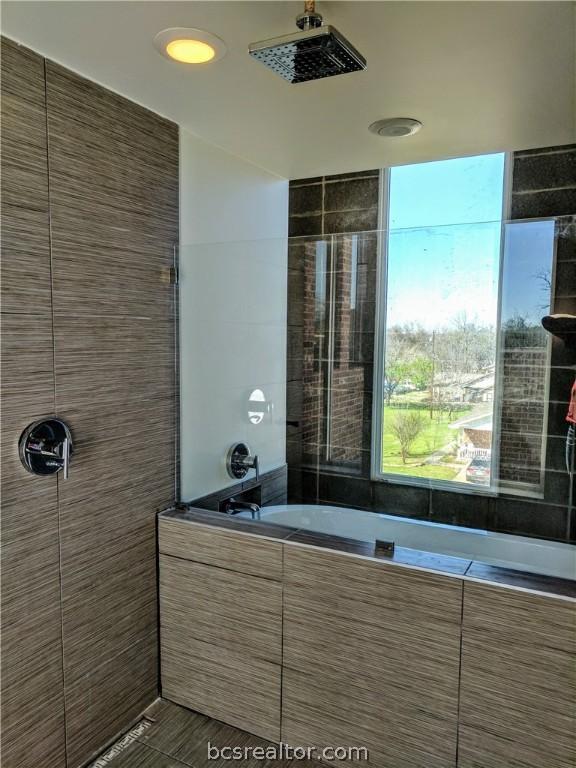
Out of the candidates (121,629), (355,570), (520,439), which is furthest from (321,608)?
(520,439)

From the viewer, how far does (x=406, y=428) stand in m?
2.70

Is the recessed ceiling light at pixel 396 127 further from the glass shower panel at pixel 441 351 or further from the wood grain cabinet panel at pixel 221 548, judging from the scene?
the wood grain cabinet panel at pixel 221 548

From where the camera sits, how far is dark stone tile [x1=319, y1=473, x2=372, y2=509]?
2827mm

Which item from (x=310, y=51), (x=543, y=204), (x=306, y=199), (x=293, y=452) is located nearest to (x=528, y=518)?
(x=293, y=452)

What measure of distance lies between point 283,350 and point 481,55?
1.62 m

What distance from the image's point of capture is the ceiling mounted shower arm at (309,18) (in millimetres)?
1434

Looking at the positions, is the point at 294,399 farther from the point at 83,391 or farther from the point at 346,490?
the point at 83,391

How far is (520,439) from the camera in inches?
104

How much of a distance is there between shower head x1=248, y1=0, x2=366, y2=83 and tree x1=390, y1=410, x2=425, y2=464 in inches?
62.6

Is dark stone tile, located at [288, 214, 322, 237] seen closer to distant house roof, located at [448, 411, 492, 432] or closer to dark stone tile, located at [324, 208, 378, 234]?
dark stone tile, located at [324, 208, 378, 234]

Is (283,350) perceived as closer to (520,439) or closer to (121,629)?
(520,439)

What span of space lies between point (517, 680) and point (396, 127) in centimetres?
210

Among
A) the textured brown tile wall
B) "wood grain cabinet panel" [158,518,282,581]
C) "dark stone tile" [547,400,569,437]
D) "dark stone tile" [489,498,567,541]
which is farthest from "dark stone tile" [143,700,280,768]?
"dark stone tile" [547,400,569,437]

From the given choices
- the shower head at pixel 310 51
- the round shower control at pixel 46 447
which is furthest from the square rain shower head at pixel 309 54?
the round shower control at pixel 46 447
